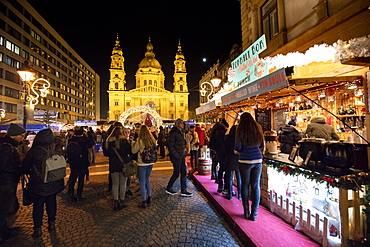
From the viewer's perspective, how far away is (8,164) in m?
3.55

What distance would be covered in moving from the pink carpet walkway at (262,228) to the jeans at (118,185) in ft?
7.55

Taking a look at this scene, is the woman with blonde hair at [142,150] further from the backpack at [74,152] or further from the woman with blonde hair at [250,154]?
the woman with blonde hair at [250,154]

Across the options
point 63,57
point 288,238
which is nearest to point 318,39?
point 288,238

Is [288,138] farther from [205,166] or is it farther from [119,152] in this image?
[119,152]

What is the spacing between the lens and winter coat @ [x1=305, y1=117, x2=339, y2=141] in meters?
4.90

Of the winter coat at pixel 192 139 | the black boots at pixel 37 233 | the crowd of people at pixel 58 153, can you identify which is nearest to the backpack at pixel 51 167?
the crowd of people at pixel 58 153

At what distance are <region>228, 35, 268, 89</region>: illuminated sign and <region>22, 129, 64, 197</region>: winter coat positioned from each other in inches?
225

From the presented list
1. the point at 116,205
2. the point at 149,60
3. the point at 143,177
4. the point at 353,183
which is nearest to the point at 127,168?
the point at 143,177

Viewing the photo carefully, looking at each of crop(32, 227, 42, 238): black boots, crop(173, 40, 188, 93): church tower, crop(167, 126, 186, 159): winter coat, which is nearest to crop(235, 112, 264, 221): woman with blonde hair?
crop(167, 126, 186, 159): winter coat

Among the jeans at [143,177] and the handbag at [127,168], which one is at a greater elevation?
the handbag at [127,168]

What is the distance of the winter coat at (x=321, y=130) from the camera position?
4.90 metres

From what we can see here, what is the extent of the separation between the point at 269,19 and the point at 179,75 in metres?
67.5

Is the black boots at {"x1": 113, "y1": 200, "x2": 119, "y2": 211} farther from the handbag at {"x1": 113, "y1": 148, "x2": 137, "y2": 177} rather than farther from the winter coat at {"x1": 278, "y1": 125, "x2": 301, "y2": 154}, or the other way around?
the winter coat at {"x1": 278, "y1": 125, "x2": 301, "y2": 154}

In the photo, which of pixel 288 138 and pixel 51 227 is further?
pixel 288 138
